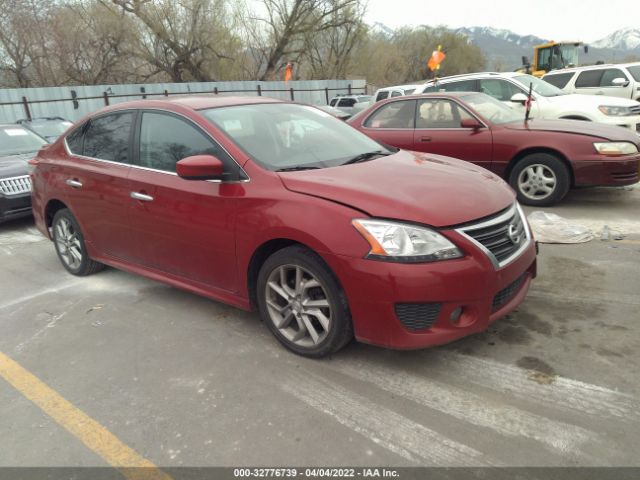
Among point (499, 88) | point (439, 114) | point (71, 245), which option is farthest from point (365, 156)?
point (499, 88)

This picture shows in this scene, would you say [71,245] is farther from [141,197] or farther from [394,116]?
[394,116]

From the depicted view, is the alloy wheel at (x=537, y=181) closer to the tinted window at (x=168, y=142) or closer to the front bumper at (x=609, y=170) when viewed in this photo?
the front bumper at (x=609, y=170)

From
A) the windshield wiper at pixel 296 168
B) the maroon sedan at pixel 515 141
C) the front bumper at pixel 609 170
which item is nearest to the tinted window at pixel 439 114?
the maroon sedan at pixel 515 141

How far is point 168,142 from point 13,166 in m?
4.63

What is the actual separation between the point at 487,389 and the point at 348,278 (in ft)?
3.23

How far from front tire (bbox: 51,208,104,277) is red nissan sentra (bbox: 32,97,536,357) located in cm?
31

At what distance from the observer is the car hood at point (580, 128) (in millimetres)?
6035

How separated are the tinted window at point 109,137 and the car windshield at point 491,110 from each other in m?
4.59

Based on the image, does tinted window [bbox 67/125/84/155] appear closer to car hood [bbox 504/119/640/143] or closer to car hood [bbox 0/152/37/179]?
car hood [bbox 0/152/37/179]

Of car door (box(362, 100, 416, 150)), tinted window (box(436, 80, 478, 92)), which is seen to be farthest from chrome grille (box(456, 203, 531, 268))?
tinted window (box(436, 80, 478, 92))

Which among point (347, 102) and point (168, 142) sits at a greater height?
point (168, 142)

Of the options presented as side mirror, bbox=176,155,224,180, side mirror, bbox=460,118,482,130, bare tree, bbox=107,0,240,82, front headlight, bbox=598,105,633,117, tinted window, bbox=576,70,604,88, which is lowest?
front headlight, bbox=598,105,633,117

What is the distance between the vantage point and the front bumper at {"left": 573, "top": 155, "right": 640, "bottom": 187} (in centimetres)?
588

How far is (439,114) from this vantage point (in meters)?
7.00
